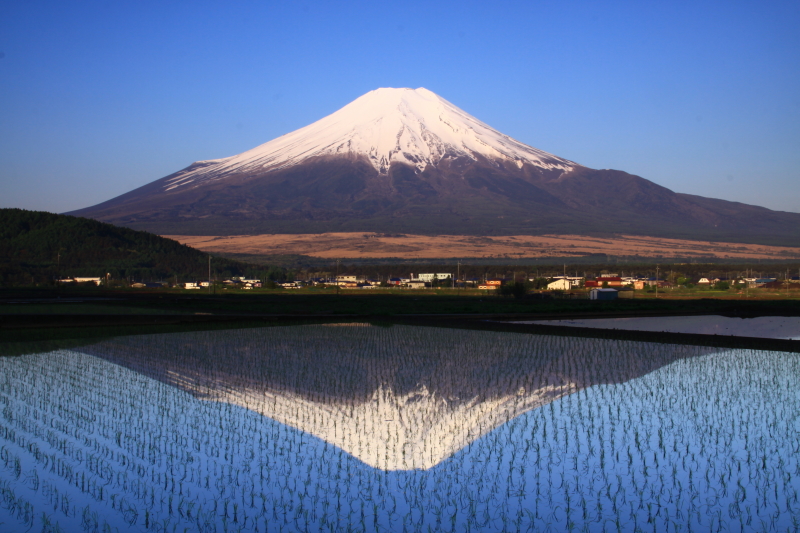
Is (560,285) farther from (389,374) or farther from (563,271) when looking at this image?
(389,374)

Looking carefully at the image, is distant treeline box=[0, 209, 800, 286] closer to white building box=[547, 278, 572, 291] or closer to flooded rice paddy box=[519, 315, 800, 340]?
white building box=[547, 278, 572, 291]

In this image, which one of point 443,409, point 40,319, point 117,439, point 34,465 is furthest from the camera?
point 40,319

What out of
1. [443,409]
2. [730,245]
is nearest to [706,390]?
[443,409]

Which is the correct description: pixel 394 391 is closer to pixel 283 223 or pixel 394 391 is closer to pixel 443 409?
pixel 443 409

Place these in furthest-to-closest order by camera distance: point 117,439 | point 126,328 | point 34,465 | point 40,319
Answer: point 40,319
point 126,328
point 117,439
point 34,465

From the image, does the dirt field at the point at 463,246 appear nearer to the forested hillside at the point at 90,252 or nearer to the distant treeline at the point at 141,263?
the distant treeline at the point at 141,263

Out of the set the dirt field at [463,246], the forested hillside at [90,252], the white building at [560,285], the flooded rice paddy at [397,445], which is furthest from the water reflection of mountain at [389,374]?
the dirt field at [463,246]

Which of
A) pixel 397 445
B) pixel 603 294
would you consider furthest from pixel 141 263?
pixel 397 445

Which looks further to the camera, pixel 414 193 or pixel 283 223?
pixel 414 193
